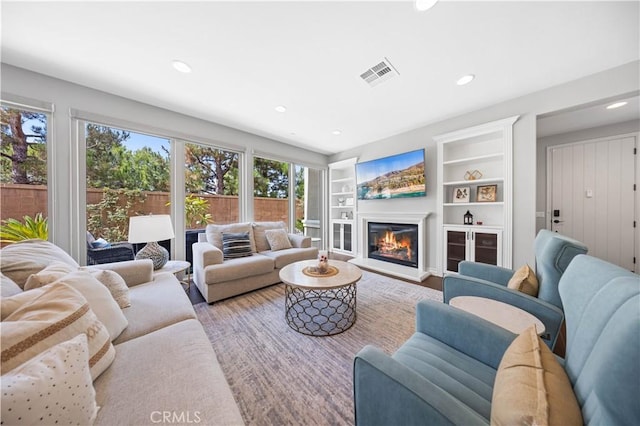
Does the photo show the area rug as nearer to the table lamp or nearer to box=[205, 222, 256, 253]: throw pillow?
the table lamp

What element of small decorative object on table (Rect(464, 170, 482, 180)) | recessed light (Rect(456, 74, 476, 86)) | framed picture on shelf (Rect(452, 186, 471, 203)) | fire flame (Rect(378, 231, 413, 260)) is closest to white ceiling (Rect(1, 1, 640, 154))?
recessed light (Rect(456, 74, 476, 86))

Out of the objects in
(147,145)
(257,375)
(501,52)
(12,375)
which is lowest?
(257,375)

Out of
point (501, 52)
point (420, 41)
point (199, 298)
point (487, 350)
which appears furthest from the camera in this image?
point (199, 298)

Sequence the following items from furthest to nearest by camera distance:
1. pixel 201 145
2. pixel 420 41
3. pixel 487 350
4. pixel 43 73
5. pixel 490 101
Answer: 1. pixel 201 145
2. pixel 490 101
3. pixel 43 73
4. pixel 420 41
5. pixel 487 350

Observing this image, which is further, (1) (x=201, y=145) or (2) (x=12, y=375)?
(1) (x=201, y=145)

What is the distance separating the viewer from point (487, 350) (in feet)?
3.21

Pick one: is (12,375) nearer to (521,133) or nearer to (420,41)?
(420,41)

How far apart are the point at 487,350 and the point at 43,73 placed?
428cm

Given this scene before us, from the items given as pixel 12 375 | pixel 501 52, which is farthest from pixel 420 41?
pixel 12 375

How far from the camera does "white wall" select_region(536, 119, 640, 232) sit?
304 centimetres

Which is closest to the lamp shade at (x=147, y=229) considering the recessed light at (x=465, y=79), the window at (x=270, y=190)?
the window at (x=270, y=190)

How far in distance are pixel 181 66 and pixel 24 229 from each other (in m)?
2.29

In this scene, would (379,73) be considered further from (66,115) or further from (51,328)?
(66,115)

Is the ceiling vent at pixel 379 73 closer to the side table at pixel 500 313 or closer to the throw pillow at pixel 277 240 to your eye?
the side table at pixel 500 313
